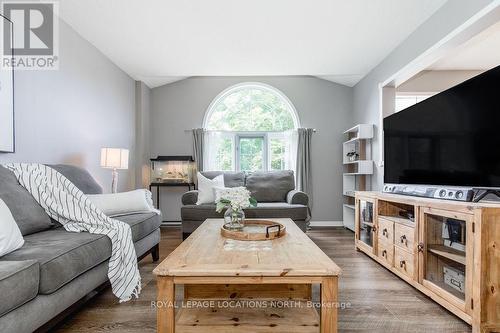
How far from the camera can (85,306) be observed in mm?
1927

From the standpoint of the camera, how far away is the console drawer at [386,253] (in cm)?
255

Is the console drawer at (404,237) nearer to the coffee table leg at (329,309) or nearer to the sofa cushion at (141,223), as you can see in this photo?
the coffee table leg at (329,309)

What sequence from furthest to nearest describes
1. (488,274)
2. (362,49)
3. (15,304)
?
1. (362,49)
2. (488,274)
3. (15,304)

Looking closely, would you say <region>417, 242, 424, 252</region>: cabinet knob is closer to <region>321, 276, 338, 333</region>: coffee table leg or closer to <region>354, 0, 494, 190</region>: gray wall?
<region>321, 276, 338, 333</region>: coffee table leg

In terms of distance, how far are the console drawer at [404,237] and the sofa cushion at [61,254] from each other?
214 cm

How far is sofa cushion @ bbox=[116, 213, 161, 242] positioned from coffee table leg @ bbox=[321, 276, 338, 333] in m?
1.55

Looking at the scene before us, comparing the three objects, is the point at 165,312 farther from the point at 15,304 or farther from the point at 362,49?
the point at 362,49

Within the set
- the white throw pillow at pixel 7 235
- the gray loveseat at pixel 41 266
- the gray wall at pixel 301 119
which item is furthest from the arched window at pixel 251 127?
the white throw pillow at pixel 7 235

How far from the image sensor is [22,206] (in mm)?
1830

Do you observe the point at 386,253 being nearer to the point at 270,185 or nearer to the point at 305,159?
the point at 270,185

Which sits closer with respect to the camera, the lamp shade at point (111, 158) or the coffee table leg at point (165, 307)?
the coffee table leg at point (165, 307)

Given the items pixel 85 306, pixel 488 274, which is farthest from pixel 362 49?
pixel 85 306

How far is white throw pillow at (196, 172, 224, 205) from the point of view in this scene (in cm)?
363

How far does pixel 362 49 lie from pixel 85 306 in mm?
3703
